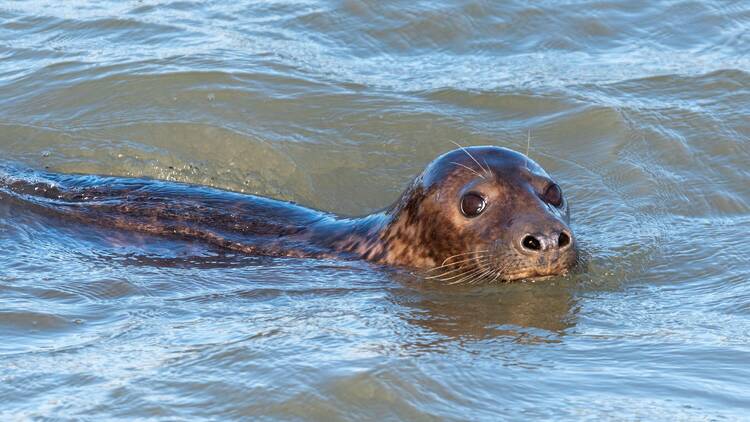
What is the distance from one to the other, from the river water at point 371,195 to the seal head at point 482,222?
0.57ft

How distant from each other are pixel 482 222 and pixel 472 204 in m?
0.11

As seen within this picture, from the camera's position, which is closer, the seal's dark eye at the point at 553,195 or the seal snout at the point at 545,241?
the seal snout at the point at 545,241

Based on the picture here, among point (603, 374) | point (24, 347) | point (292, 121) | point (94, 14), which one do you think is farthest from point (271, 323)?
point (94, 14)

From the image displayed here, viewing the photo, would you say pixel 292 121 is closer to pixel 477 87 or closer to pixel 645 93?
pixel 477 87

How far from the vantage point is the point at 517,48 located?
1148 cm

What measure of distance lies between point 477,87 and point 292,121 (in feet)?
5.07

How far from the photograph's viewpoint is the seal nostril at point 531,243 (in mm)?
6273

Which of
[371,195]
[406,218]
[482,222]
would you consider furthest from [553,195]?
[371,195]

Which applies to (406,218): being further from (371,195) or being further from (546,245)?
(371,195)

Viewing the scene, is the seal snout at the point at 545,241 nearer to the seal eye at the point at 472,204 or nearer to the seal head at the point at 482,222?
the seal head at the point at 482,222

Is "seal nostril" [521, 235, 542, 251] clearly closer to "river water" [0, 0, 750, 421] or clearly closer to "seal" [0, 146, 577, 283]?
"seal" [0, 146, 577, 283]

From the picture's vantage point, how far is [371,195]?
8891 millimetres

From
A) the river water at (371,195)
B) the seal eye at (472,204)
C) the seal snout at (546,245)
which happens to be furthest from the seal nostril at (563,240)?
the seal eye at (472,204)

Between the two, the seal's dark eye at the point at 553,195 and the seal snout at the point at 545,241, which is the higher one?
the seal's dark eye at the point at 553,195
